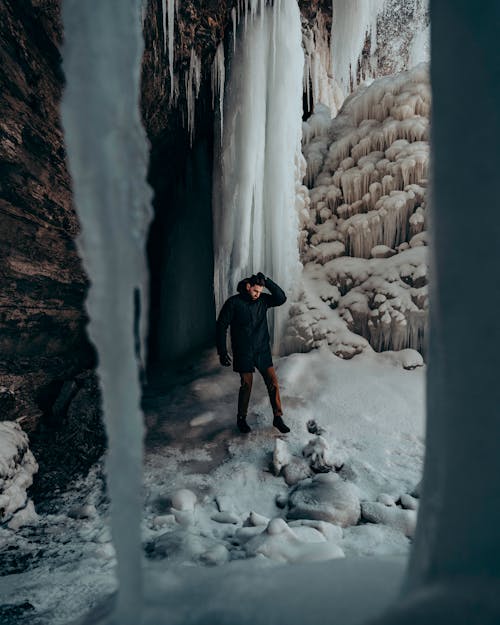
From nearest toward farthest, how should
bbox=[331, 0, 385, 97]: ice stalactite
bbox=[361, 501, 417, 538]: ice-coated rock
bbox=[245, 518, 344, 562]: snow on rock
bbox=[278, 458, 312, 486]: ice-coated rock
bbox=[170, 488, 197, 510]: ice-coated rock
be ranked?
1. bbox=[245, 518, 344, 562]: snow on rock
2. bbox=[361, 501, 417, 538]: ice-coated rock
3. bbox=[170, 488, 197, 510]: ice-coated rock
4. bbox=[278, 458, 312, 486]: ice-coated rock
5. bbox=[331, 0, 385, 97]: ice stalactite

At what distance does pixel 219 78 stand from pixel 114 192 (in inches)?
167

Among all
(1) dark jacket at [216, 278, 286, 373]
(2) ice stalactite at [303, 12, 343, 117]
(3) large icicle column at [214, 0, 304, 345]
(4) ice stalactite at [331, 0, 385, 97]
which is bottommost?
(1) dark jacket at [216, 278, 286, 373]

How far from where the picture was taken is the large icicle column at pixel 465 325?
0.54 meters

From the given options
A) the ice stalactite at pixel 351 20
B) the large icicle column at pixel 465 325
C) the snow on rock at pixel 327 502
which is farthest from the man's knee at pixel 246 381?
the ice stalactite at pixel 351 20

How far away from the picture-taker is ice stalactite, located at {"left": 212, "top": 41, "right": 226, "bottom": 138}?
410cm

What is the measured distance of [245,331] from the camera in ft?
9.26

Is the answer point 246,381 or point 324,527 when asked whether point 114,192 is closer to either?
point 324,527

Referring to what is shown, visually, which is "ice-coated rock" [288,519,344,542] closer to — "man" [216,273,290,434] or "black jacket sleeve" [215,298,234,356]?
"man" [216,273,290,434]

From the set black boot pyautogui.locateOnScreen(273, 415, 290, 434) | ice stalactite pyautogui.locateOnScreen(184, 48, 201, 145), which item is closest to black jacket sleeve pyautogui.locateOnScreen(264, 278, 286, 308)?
black boot pyautogui.locateOnScreen(273, 415, 290, 434)

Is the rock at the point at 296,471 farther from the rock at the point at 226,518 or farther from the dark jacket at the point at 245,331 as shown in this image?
the dark jacket at the point at 245,331

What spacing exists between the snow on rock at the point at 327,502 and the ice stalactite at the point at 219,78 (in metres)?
4.22

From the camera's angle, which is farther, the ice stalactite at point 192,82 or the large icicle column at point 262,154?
the large icicle column at point 262,154

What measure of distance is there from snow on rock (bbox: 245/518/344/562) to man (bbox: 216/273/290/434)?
131 centimetres

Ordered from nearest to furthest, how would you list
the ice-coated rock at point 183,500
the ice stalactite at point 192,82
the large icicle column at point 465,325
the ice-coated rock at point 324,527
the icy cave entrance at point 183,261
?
the large icicle column at point 465,325
the ice-coated rock at point 324,527
the ice-coated rock at point 183,500
the ice stalactite at point 192,82
the icy cave entrance at point 183,261
